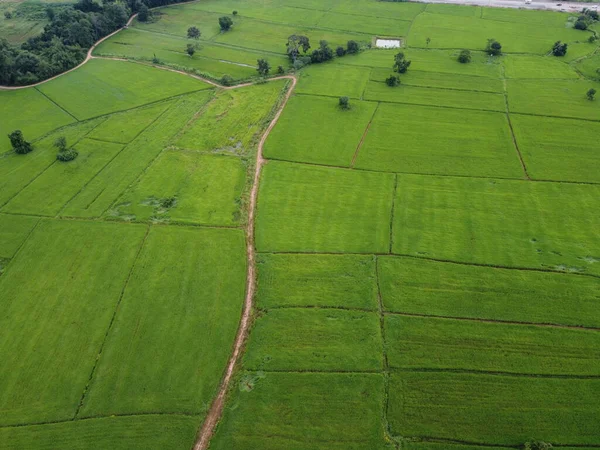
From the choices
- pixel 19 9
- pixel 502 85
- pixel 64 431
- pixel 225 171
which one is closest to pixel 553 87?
pixel 502 85

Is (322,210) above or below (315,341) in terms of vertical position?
above

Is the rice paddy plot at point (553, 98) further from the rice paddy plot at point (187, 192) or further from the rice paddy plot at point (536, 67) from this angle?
the rice paddy plot at point (187, 192)

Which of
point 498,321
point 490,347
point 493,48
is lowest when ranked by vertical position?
point 490,347

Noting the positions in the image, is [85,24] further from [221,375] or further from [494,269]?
[494,269]

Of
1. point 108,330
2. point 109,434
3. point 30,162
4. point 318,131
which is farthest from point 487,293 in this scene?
point 30,162

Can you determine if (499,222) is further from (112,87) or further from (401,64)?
(112,87)

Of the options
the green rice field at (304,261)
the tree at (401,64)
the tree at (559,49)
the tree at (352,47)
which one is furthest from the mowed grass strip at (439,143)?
the tree at (559,49)
